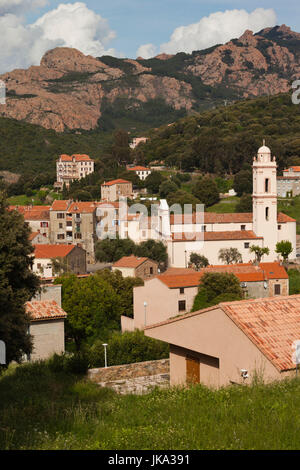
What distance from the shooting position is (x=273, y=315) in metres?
8.87

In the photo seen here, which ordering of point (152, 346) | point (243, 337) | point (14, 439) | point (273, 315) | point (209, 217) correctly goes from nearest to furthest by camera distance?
1. point (14, 439)
2. point (243, 337)
3. point (273, 315)
4. point (152, 346)
5. point (209, 217)

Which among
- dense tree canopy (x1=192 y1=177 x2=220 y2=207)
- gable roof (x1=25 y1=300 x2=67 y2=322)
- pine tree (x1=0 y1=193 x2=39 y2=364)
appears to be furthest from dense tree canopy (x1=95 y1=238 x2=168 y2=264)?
pine tree (x1=0 y1=193 x2=39 y2=364)

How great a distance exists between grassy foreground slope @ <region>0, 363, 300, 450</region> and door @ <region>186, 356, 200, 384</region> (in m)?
1.16

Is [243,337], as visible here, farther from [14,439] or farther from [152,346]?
[152,346]

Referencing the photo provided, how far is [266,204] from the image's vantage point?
42.8 meters

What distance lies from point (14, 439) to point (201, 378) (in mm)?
3647

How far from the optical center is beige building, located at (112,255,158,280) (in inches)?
1438

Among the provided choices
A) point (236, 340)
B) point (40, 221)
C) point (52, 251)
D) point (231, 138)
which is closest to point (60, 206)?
point (40, 221)

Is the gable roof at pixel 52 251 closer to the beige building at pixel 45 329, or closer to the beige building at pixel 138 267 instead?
the beige building at pixel 138 267

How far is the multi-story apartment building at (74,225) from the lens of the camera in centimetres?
A: 5159

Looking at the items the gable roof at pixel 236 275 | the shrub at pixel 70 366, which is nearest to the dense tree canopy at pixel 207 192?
the gable roof at pixel 236 275

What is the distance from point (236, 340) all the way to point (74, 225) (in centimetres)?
4446

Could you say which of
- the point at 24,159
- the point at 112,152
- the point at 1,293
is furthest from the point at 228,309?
the point at 24,159

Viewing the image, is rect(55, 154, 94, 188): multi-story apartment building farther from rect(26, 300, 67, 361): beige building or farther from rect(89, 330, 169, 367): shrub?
rect(26, 300, 67, 361): beige building
